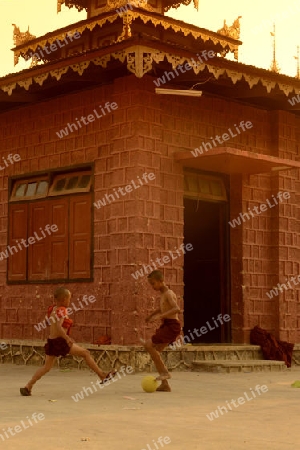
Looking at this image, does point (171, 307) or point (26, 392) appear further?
point (171, 307)

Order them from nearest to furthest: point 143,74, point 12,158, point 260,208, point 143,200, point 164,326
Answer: point 164,326 < point 143,74 < point 143,200 < point 260,208 < point 12,158

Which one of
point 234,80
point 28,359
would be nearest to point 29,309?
point 28,359

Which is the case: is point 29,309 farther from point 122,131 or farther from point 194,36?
point 194,36

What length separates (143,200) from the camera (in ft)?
41.0

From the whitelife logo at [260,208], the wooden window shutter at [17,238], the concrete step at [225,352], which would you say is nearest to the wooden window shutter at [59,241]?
the wooden window shutter at [17,238]

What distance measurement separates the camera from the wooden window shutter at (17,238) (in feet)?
47.4

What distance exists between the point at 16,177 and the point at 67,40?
4.51 metres

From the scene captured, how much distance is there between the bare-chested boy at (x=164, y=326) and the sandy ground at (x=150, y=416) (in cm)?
28

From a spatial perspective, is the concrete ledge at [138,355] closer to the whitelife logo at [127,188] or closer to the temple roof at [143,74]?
the whitelife logo at [127,188]

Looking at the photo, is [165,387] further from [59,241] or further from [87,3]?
[87,3]

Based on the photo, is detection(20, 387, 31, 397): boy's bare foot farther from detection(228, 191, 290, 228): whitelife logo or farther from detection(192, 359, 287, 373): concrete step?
detection(228, 191, 290, 228): whitelife logo

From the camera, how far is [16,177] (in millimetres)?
14688

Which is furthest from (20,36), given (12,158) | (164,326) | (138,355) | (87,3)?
(164,326)

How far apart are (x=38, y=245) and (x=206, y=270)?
3467mm
